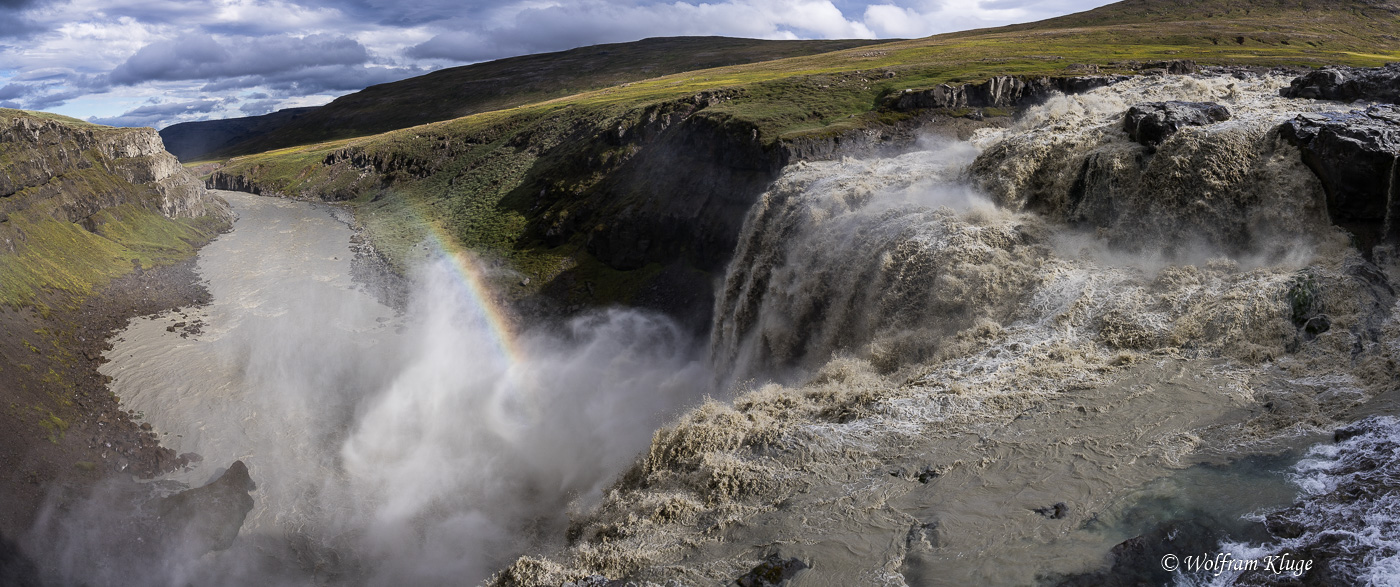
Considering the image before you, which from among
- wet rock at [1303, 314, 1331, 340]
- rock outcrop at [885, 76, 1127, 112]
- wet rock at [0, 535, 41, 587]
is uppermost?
rock outcrop at [885, 76, 1127, 112]

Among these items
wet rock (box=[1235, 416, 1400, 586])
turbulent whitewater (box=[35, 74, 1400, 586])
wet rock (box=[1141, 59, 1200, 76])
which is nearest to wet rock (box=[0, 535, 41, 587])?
turbulent whitewater (box=[35, 74, 1400, 586])

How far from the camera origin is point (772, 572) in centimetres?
1135

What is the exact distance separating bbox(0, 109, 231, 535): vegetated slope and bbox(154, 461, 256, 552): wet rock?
4333 millimetres

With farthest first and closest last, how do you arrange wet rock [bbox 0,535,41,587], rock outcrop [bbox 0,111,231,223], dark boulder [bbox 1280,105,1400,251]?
rock outcrop [bbox 0,111,231,223] → wet rock [bbox 0,535,41,587] → dark boulder [bbox 1280,105,1400,251]

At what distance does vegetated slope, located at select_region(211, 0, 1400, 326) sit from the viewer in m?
45.3

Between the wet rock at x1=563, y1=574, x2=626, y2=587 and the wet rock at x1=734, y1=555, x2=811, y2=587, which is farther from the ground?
the wet rock at x1=734, y1=555, x2=811, y2=587

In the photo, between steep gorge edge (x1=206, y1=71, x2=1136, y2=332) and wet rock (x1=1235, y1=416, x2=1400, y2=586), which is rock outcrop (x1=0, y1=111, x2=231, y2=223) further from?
wet rock (x1=1235, y1=416, x2=1400, y2=586)

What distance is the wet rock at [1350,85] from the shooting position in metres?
25.4

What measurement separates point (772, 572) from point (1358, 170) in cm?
1757

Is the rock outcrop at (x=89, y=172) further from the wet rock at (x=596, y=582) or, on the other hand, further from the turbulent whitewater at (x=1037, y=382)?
the turbulent whitewater at (x=1037, y=382)

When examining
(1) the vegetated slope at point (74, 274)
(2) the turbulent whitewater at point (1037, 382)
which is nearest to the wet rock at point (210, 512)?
(1) the vegetated slope at point (74, 274)

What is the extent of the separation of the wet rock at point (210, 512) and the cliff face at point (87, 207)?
23720 millimetres

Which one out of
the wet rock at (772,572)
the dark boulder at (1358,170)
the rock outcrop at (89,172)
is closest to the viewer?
the wet rock at (772,572)

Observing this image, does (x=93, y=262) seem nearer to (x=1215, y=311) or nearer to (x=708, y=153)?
(x=708, y=153)
